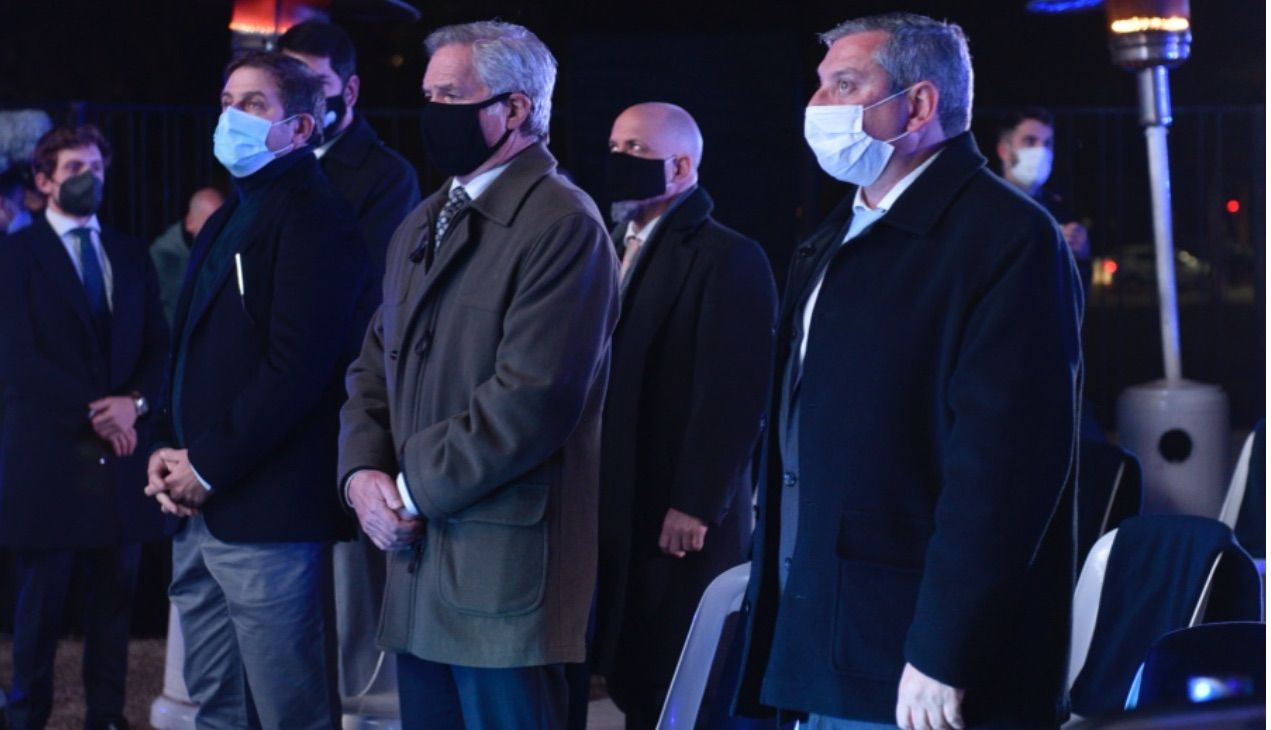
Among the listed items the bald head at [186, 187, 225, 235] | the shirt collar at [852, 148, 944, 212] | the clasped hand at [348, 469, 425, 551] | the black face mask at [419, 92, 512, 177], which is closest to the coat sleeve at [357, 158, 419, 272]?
the black face mask at [419, 92, 512, 177]

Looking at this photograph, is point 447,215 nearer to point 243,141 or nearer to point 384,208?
point 243,141

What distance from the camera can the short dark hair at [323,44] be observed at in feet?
15.0

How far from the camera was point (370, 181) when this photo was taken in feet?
14.5

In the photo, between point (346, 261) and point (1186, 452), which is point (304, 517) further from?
point (1186, 452)

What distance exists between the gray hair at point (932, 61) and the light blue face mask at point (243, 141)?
5.14 ft

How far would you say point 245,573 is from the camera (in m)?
3.64

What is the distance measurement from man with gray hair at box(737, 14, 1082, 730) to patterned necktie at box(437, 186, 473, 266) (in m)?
0.80

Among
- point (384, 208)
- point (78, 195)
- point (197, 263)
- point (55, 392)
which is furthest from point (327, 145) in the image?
point (55, 392)

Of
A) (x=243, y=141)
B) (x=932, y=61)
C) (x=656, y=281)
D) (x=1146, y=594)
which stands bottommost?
(x=1146, y=594)

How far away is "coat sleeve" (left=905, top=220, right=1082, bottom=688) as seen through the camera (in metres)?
2.30

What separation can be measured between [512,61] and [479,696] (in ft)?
3.71

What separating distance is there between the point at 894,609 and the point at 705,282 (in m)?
1.71

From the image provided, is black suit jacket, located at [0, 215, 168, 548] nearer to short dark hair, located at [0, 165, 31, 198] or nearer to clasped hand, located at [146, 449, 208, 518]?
short dark hair, located at [0, 165, 31, 198]

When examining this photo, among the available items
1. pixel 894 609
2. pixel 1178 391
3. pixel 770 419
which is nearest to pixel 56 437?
pixel 770 419
